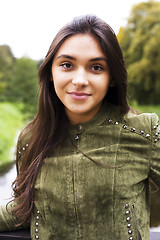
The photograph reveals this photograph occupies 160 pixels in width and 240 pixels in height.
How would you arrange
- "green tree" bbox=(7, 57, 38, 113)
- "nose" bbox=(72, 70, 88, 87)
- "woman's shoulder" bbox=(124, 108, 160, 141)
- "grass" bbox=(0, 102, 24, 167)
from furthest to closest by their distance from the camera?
"green tree" bbox=(7, 57, 38, 113)
"grass" bbox=(0, 102, 24, 167)
"woman's shoulder" bbox=(124, 108, 160, 141)
"nose" bbox=(72, 70, 88, 87)

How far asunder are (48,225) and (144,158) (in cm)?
51

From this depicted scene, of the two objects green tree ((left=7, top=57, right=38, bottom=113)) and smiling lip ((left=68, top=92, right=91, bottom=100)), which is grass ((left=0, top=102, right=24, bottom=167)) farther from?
smiling lip ((left=68, top=92, right=91, bottom=100))

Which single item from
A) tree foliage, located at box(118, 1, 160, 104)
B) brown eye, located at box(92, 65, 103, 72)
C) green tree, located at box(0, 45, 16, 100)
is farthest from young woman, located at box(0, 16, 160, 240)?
green tree, located at box(0, 45, 16, 100)

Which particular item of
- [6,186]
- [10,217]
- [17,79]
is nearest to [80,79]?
[10,217]

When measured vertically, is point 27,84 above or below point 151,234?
above

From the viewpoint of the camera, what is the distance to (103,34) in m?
1.17

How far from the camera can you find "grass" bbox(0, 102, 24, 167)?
238 inches

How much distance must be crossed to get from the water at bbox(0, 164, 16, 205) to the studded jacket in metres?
0.61

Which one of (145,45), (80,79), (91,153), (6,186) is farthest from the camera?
(145,45)

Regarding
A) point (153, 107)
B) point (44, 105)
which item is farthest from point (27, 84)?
point (44, 105)

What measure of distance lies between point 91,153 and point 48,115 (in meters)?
0.28

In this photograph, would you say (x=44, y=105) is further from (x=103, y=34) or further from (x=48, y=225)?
(x=48, y=225)

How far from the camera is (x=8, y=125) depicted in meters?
8.68

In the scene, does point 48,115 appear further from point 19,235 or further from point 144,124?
point 19,235
